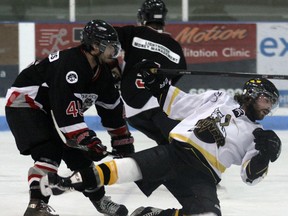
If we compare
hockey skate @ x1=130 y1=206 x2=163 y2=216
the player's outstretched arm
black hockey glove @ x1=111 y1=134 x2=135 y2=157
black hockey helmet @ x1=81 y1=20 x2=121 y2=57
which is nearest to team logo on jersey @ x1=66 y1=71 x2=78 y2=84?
black hockey helmet @ x1=81 y1=20 x2=121 y2=57

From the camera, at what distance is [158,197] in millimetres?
4215

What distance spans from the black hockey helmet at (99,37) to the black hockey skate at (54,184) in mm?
618

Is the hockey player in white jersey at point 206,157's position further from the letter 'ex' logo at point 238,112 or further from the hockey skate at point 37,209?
the hockey skate at point 37,209

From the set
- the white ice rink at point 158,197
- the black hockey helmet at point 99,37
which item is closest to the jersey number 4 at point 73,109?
the black hockey helmet at point 99,37

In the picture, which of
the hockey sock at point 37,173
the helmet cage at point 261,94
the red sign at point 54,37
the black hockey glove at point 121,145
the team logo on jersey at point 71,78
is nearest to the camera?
the helmet cage at point 261,94

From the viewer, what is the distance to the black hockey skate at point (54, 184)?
3.15 meters

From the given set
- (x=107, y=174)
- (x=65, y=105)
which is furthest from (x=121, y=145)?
(x=107, y=174)

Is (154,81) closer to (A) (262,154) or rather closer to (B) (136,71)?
(B) (136,71)

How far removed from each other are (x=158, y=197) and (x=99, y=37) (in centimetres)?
111

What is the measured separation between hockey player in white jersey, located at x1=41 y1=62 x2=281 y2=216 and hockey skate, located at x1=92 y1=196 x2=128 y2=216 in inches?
16.5

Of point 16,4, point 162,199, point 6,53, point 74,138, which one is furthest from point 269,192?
point 16,4

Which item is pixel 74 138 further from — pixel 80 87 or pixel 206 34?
pixel 206 34

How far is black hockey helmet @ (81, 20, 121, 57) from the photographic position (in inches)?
136

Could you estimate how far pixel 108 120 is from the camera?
12.4 feet
